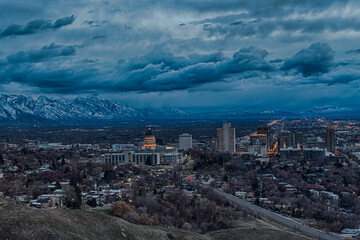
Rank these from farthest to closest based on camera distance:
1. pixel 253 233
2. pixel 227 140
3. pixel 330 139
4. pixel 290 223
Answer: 1. pixel 330 139
2. pixel 227 140
3. pixel 290 223
4. pixel 253 233

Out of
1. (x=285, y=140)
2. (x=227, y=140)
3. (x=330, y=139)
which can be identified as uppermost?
(x=227, y=140)

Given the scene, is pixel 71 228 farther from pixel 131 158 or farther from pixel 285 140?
pixel 285 140

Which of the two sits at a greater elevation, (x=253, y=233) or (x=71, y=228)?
(x=71, y=228)

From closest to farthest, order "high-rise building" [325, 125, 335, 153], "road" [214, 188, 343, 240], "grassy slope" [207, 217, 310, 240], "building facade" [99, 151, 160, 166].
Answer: "grassy slope" [207, 217, 310, 240], "road" [214, 188, 343, 240], "building facade" [99, 151, 160, 166], "high-rise building" [325, 125, 335, 153]

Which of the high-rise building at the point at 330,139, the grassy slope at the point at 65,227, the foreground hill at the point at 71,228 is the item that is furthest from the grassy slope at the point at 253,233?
the high-rise building at the point at 330,139

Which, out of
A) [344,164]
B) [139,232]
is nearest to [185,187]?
[139,232]

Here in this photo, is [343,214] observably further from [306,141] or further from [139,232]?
[306,141]

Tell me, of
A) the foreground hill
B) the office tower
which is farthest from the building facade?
the foreground hill

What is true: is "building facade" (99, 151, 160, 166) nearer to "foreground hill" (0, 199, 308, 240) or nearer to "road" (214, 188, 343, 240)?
"road" (214, 188, 343, 240)

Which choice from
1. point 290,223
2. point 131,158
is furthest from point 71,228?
point 131,158
